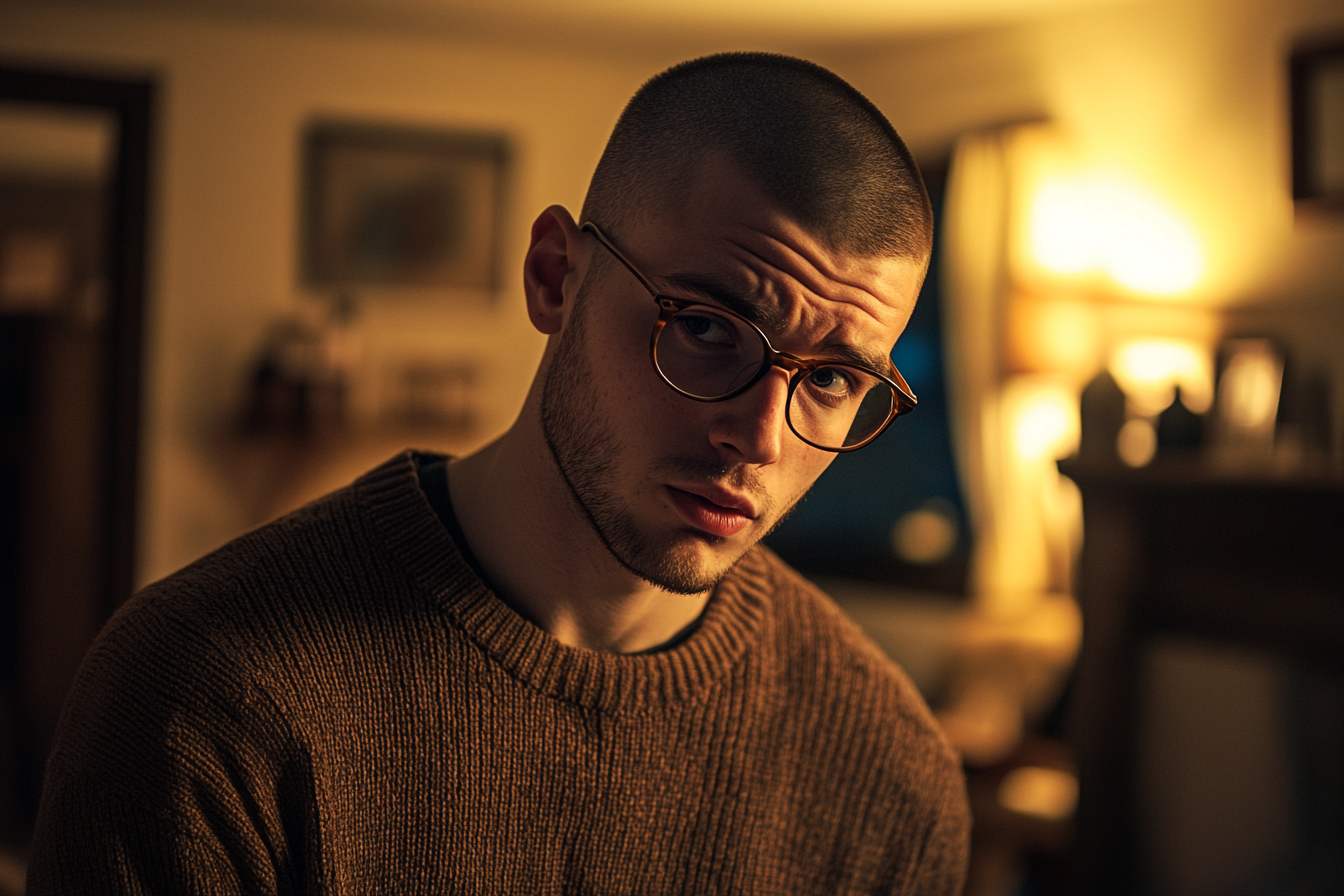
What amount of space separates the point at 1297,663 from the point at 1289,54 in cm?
162

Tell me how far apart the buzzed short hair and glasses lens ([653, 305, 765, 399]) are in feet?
0.31

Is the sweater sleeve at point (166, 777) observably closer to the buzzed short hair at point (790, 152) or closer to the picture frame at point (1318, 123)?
the buzzed short hair at point (790, 152)

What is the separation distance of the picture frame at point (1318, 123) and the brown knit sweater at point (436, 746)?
2422 mm

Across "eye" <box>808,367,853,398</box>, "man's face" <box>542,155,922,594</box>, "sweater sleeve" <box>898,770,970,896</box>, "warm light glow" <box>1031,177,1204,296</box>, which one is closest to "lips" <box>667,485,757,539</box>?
"man's face" <box>542,155,922,594</box>

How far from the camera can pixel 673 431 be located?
2.74 feet

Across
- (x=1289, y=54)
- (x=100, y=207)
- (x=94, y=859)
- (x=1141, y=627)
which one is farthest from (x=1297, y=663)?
(x=100, y=207)

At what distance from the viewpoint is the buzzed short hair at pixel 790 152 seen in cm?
81

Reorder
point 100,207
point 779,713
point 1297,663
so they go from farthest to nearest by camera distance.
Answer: point 100,207, point 1297,663, point 779,713

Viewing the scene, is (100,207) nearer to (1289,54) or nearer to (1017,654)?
(1017,654)

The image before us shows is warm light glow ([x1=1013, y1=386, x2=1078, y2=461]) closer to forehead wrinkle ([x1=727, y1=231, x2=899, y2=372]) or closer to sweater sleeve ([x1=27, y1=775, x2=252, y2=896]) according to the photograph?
forehead wrinkle ([x1=727, y1=231, x2=899, y2=372])

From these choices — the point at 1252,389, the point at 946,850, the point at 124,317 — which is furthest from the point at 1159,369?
the point at 124,317

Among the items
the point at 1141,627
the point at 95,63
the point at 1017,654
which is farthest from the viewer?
the point at 95,63

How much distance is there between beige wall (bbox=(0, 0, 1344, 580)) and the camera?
3053mm

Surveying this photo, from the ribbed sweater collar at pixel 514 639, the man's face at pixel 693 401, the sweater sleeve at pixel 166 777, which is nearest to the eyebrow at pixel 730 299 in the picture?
the man's face at pixel 693 401
